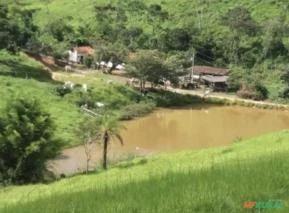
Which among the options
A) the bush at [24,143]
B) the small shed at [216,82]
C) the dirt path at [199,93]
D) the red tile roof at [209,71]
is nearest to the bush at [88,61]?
the dirt path at [199,93]

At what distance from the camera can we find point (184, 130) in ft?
172

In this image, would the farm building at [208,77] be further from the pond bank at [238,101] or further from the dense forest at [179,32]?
the pond bank at [238,101]

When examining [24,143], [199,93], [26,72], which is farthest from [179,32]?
[24,143]

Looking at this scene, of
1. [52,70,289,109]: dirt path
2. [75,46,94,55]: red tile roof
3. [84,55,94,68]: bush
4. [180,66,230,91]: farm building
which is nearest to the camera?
[52,70,289,109]: dirt path

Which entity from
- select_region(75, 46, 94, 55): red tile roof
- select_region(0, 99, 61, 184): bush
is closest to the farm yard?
select_region(0, 99, 61, 184): bush

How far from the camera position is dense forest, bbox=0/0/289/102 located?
74.2 meters

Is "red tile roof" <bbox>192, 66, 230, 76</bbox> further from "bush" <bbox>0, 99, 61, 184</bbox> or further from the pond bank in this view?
"bush" <bbox>0, 99, 61, 184</bbox>

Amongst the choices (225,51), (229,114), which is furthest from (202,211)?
(225,51)

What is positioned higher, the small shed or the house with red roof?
the house with red roof

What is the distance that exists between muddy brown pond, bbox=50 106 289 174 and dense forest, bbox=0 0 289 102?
9.35 meters

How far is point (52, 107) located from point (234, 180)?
4582cm

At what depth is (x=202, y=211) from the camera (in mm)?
5969

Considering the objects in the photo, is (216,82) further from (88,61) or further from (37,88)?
(37,88)

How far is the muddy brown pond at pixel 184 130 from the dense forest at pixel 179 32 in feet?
30.7
